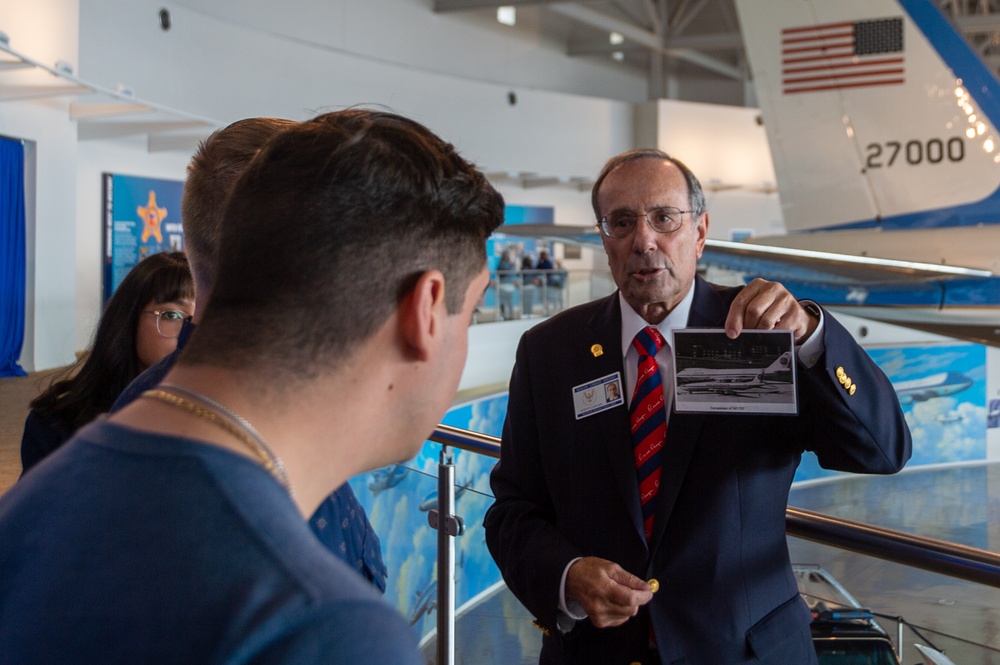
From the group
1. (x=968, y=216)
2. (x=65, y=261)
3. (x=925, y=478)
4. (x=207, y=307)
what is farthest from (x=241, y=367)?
(x=925, y=478)

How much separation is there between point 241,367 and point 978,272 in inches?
246

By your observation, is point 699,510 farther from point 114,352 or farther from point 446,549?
point 114,352

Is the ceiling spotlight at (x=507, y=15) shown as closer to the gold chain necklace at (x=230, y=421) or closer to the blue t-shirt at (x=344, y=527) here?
the blue t-shirt at (x=344, y=527)

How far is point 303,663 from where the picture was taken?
0.49m

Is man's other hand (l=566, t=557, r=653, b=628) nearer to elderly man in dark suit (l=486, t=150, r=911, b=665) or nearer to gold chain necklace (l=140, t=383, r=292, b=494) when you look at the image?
elderly man in dark suit (l=486, t=150, r=911, b=665)

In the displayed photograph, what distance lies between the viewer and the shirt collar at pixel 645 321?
5.98ft

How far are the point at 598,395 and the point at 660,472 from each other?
0.65ft

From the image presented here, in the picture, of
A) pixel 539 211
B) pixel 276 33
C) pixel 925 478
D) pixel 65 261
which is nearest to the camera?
pixel 65 261

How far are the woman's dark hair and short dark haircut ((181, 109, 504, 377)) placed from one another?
1.54 meters

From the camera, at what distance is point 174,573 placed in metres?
0.52

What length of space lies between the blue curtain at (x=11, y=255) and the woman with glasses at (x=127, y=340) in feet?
27.6

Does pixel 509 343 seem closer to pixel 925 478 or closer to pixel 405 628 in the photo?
pixel 925 478

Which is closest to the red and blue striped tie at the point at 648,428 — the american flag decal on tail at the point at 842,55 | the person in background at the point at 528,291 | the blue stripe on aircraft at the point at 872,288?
the blue stripe on aircraft at the point at 872,288

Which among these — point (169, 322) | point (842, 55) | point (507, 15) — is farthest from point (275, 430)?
point (507, 15)
